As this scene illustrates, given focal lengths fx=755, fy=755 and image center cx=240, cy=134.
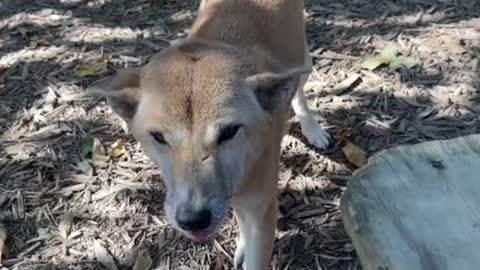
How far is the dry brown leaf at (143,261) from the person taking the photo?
13.1 feet

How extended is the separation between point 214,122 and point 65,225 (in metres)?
1.68

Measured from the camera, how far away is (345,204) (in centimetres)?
237

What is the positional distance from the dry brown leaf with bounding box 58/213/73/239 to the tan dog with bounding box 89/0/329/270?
1.11 meters

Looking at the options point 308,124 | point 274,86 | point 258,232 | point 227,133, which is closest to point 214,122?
point 227,133

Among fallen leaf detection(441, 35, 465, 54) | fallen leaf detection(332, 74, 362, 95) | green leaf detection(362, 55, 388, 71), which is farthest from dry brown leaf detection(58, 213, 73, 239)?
fallen leaf detection(441, 35, 465, 54)

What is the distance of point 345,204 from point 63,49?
145 inches

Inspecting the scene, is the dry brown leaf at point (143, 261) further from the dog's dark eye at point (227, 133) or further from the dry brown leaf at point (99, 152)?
the dog's dark eye at point (227, 133)

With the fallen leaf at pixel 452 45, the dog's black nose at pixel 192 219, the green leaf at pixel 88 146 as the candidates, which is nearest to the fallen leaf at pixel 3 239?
the green leaf at pixel 88 146

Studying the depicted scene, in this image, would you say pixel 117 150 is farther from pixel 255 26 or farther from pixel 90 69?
pixel 255 26

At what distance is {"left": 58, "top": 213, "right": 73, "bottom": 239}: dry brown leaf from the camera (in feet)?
13.7

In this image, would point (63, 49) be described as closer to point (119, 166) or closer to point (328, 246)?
A: point (119, 166)

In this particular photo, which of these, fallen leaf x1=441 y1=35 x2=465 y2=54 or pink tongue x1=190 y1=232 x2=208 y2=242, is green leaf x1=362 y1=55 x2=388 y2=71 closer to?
fallen leaf x1=441 y1=35 x2=465 y2=54

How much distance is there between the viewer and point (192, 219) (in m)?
2.81

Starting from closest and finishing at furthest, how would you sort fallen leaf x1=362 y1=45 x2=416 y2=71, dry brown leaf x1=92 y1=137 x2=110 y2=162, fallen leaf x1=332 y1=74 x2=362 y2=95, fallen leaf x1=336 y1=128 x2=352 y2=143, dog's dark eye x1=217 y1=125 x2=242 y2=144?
dog's dark eye x1=217 y1=125 x2=242 y2=144 < dry brown leaf x1=92 y1=137 x2=110 y2=162 < fallen leaf x1=336 y1=128 x2=352 y2=143 < fallen leaf x1=332 y1=74 x2=362 y2=95 < fallen leaf x1=362 y1=45 x2=416 y2=71
